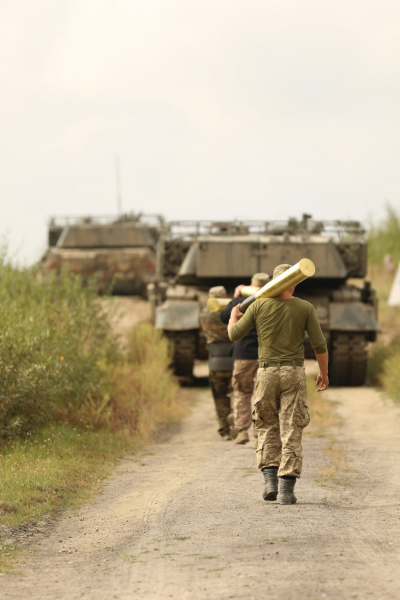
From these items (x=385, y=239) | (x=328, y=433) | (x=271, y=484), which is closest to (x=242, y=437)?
(x=328, y=433)

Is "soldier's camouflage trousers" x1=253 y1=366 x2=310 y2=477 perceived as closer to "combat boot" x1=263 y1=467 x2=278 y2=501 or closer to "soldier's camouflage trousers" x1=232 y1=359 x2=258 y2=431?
"combat boot" x1=263 y1=467 x2=278 y2=501

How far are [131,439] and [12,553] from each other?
509 centimetres

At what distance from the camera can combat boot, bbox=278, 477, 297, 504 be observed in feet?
22.9

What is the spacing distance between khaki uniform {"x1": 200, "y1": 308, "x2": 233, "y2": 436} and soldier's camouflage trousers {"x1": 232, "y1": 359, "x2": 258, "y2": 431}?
628 mm

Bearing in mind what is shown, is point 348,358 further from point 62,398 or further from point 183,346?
point 62,398

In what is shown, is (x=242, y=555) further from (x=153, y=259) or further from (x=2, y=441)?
(x=153, y=259)

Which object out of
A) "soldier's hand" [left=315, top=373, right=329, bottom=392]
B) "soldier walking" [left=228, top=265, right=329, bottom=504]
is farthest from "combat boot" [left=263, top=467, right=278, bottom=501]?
"soldier's hand" [left=315, top=373, right=329, bottom=392]

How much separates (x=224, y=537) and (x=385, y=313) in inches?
865

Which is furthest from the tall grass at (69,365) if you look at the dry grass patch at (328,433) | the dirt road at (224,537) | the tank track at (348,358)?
the tank track at (348,358)

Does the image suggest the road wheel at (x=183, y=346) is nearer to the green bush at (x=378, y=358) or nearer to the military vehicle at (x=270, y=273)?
the military vehicle at (x=270, y=273)

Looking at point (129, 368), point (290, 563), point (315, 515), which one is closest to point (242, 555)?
point (290, 563)

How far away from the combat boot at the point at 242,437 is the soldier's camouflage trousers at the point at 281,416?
3.01 metres

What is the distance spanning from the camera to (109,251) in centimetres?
2519

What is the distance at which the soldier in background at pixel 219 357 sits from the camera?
10734 millimetres
